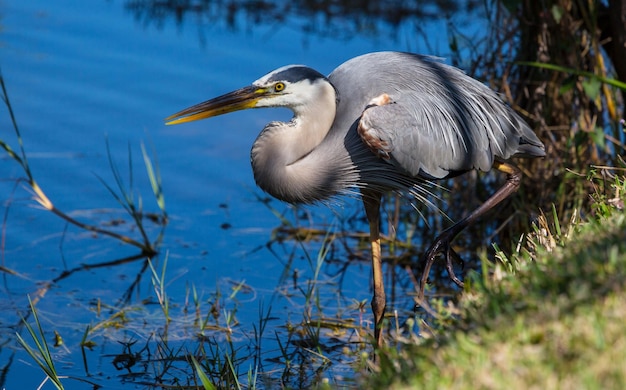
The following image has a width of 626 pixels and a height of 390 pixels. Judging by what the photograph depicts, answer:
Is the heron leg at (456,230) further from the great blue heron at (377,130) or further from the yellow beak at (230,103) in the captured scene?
the yellow beak at (230,103)

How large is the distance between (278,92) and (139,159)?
3.09 m

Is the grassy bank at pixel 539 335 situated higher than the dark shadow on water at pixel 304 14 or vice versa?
the grassy bank at pixel 539 335

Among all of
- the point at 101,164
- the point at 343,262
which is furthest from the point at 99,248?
the point at 343,262

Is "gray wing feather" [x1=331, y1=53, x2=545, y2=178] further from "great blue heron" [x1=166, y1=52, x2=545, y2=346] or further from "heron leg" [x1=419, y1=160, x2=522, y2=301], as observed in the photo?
"heron leg" [x1=419, y1=160, x2=522, y2=301]

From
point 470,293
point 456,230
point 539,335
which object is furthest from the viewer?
point 456,230

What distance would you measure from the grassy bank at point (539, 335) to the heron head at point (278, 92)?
1866mm

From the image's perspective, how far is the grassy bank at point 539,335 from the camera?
244 centimetres

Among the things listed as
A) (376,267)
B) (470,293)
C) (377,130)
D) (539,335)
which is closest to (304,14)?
(376,267)

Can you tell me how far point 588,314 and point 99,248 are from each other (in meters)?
4.55

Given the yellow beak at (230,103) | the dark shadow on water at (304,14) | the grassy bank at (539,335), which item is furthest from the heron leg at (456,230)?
the dark shadow on water at (304,14)

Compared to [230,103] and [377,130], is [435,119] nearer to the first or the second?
[377,130]

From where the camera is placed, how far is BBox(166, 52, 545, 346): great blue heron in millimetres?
4875

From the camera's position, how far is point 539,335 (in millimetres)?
Answer: 2617

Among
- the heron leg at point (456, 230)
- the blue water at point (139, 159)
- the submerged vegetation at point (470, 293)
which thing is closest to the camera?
the submerged vegetation at point (470, 293)
